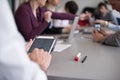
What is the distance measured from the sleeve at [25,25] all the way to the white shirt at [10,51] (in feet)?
6.03

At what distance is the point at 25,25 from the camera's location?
245cm

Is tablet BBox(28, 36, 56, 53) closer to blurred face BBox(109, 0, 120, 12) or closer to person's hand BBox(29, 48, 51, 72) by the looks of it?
person's hand BBox(29, 48, 51, 72)

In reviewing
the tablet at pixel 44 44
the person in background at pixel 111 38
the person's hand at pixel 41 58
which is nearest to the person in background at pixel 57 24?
the person in background at pixel 111 38

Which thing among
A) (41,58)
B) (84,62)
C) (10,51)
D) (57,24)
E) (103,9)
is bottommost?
(103,9)

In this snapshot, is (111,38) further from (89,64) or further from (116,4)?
(89,64)

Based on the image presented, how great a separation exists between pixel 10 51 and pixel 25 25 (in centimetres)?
191

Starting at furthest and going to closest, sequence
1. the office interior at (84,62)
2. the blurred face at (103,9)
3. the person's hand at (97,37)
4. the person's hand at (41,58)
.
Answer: the blurred face at (103,9)
the person's hand at (97,37)
the office interior at (84,62)
the person's hand at (41,58)

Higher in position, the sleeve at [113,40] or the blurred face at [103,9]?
the sleeve at [113,40]

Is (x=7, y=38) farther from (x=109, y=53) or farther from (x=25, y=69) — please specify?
(x=109, y=53)

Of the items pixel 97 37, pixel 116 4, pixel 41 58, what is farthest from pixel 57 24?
pixel 41 58

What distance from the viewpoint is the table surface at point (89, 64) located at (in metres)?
1.40

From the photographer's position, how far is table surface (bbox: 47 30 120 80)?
1396mm

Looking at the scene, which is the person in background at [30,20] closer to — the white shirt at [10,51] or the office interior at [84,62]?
the office interior at [84,62]

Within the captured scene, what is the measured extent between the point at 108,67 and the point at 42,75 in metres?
0.94
